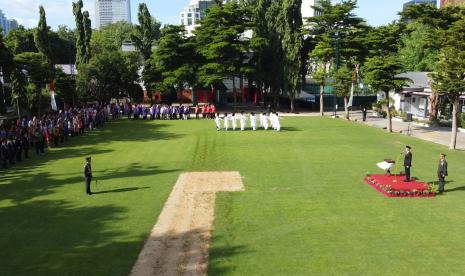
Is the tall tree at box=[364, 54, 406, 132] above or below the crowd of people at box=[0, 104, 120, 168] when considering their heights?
above

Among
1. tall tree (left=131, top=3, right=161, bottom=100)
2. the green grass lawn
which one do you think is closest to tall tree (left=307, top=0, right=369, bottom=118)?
tall tree (left=131, top=3, right=161, bottom=100)

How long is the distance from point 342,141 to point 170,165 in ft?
37.5

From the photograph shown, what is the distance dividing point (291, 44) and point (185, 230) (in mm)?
33837

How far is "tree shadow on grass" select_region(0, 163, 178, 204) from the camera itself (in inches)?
570

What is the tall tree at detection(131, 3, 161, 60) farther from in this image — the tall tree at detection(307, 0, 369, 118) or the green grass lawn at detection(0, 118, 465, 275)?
the green grass lawn at detection(0, 118, 465, 275)

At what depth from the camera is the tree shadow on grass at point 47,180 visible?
47.5 feet

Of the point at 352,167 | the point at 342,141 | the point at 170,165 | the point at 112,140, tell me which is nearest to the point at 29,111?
the point at 112,140

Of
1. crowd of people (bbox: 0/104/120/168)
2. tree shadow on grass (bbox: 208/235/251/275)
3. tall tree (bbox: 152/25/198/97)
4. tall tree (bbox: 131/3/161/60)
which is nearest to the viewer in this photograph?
tree shadow on grass (bbox: 208/235/251/275)

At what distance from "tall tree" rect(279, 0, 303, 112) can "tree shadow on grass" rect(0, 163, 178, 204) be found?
2628 cm

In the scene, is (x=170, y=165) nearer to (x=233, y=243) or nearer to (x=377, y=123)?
(x=233, y=243)

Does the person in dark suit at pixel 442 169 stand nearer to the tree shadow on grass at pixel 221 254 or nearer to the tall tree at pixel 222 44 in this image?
the tree shadow on grass at pixel 221 254

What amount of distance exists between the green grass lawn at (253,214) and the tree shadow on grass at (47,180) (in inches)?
1.6

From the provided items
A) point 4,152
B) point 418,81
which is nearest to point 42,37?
point 4,152

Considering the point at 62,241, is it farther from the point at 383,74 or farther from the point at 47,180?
the point at 383,74
